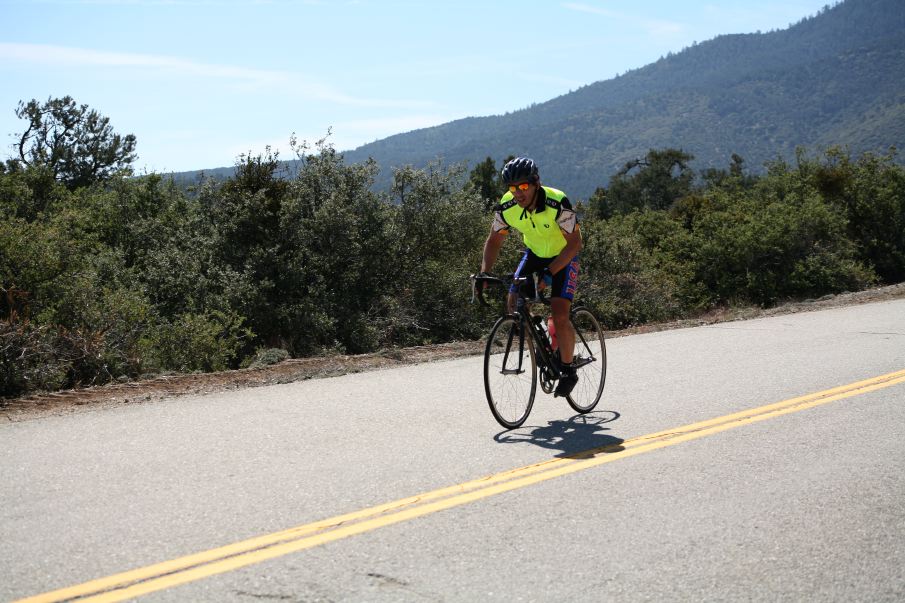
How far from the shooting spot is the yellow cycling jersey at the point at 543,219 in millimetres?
6387

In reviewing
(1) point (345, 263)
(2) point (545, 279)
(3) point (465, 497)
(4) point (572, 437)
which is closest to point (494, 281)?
(2) point (545, 279)

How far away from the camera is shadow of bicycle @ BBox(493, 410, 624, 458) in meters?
5.75

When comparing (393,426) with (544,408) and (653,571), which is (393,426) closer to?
(544,408)

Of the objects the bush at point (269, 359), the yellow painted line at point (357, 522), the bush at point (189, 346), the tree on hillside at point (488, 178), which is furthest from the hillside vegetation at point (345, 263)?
the tree on hillside at point (488, 178)

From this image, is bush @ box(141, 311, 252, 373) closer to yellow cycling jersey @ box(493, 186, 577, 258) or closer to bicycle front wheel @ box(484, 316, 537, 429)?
bicycle front wheel @ box(484, 316, 537, 429)

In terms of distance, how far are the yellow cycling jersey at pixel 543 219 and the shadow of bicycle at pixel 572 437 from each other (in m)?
1.40

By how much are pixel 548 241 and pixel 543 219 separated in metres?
0.23

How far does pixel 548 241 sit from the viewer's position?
6.57 meters

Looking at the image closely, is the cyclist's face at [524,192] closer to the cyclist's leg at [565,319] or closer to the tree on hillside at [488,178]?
the cyclist's leg at [565,319]

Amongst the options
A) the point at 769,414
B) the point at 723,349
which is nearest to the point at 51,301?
the point at 723,349

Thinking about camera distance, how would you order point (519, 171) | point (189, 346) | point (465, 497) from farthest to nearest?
point (189, 346), point (519, 171), point (465, 497)

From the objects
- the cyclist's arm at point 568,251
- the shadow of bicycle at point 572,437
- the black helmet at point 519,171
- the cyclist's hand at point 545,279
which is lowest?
the shadow of bicycle at point 572,437

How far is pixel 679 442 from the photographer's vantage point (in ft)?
19.2

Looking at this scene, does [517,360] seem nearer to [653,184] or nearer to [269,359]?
[269,359]
